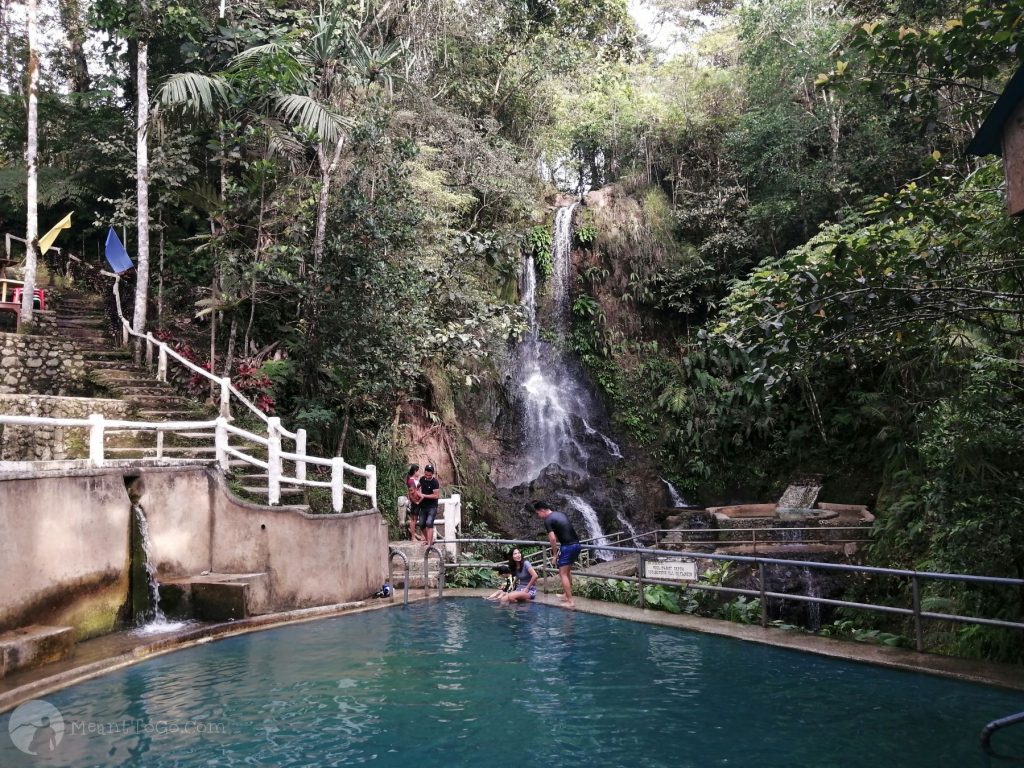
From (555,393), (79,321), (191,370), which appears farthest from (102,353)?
(555,393)

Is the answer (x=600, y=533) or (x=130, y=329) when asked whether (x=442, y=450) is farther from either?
(x=130, y=329)

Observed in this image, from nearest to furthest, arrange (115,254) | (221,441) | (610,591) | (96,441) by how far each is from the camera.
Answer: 1. (96,441)
2. (221,441)
3. (610,591)
4. (115,254)

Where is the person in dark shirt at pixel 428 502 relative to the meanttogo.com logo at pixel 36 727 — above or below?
above

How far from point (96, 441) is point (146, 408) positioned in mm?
6030

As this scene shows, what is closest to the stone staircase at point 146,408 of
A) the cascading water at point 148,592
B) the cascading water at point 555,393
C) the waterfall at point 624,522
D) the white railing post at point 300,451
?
the white railing post at point 300,451

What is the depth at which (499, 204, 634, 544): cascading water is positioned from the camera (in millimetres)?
20547

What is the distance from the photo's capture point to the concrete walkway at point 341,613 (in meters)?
6.91

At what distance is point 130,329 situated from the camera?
692 inches

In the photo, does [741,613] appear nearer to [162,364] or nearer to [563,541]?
[563,541]

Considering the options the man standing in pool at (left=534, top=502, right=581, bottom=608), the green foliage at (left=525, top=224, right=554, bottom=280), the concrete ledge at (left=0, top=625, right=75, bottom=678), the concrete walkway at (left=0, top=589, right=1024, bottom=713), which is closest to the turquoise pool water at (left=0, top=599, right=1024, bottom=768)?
the concrete walkway at (left=0, top=589, right=1024, bottom=713)

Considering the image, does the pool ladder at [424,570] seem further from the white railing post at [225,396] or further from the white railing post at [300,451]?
the white railing post at [225,396]

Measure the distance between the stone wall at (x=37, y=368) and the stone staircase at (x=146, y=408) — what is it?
1.26ft

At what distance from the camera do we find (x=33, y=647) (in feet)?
23.6

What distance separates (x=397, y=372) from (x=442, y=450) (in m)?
4.53
